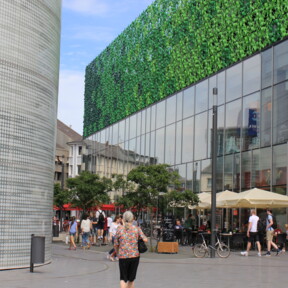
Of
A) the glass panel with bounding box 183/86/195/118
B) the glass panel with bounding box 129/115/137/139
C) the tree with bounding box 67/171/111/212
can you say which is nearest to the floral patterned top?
the tree with bounding box 67/171/111/212

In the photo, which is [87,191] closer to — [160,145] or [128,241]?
[160,145]

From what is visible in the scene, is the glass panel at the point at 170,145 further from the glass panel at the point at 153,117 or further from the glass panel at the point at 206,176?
the glass panel at the point at 206,176

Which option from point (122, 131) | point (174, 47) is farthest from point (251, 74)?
point (122, 131)

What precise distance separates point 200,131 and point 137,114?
1199 centimetres

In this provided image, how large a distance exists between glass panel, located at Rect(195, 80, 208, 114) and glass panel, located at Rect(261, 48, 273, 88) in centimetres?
652

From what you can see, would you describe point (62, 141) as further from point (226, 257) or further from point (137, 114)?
point (226, 257)

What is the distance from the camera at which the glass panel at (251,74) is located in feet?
97.4

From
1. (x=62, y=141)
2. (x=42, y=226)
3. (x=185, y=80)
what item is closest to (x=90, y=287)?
(x=42, y=226)

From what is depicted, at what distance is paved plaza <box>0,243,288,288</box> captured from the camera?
40.0 ft

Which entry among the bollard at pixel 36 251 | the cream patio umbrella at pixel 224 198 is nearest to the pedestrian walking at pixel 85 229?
the cream patio umbrella at pixel 224 198

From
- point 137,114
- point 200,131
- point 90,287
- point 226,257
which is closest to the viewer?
point 90,287

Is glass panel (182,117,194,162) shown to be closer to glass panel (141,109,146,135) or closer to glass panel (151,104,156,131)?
glass panel (151,104,156,131)

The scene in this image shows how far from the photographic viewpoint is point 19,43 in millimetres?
15180

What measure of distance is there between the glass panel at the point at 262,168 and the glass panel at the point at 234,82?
405cm
